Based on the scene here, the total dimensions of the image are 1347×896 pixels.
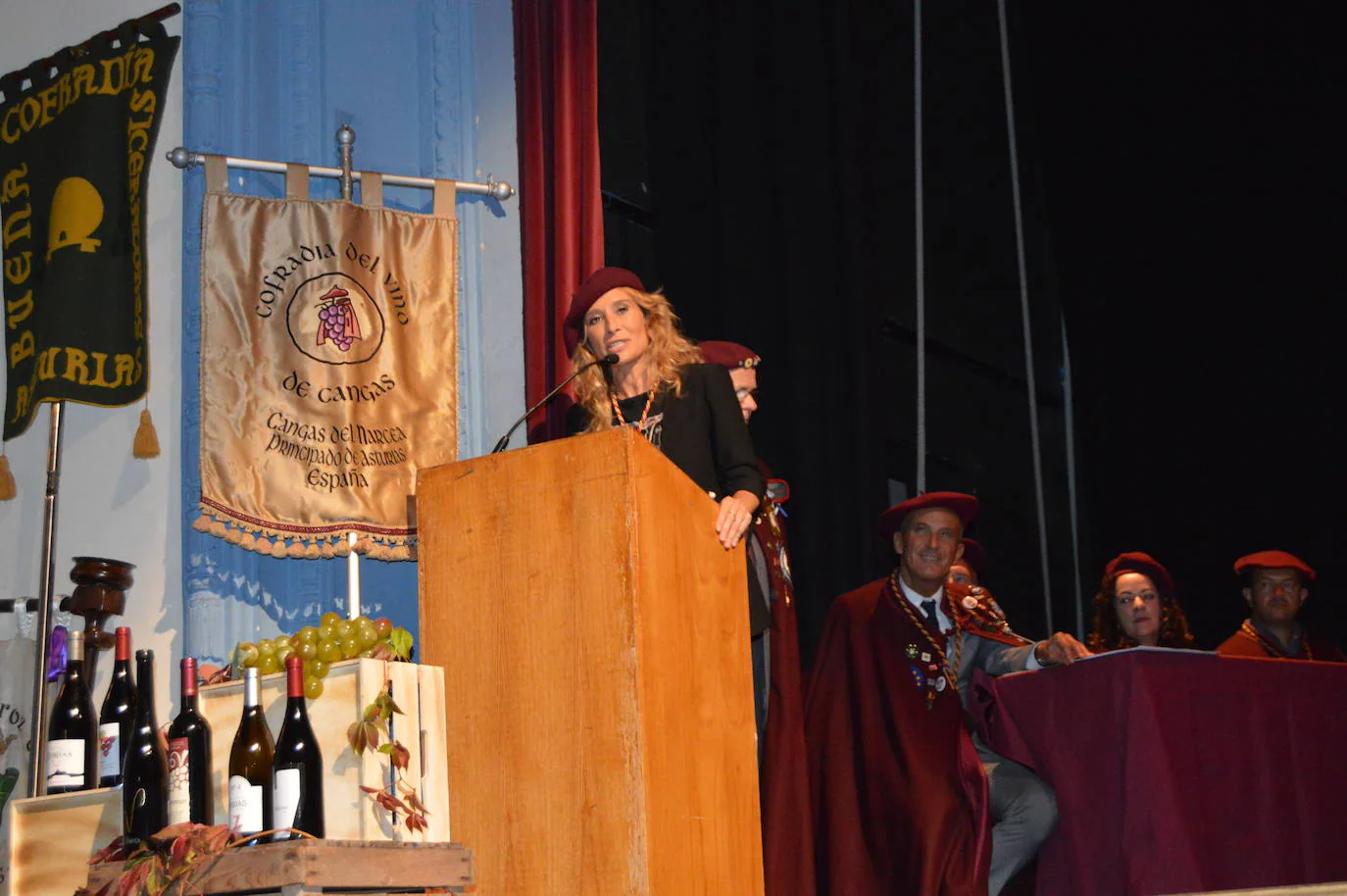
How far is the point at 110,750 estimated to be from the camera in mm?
2957

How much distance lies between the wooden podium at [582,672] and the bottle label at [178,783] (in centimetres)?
42

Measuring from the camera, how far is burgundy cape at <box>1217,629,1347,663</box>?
5180 mm

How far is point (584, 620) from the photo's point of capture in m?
2.40

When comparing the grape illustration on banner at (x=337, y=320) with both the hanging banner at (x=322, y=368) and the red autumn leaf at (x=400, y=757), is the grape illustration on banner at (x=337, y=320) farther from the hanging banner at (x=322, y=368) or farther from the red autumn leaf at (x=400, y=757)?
the red autumn leaf at (x=400, y=757)

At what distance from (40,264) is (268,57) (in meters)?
0.81

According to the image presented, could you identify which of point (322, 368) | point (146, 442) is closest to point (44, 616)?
point (146, 442)

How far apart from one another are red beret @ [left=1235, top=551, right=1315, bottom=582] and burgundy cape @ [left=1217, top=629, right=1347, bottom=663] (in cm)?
23

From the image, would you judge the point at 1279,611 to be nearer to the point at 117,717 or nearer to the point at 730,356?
the point at 730,356

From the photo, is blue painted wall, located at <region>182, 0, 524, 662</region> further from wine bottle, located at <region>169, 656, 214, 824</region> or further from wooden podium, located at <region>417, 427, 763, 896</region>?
wooden podium, located at <region>417, 427, 763, 896</region>

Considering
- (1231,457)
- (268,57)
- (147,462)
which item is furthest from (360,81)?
(1231,457)

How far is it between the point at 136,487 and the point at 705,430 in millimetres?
1613

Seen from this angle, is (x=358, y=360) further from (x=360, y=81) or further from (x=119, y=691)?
(x=119, y=691)

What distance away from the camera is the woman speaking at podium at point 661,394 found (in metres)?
3.06

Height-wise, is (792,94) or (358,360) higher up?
(792,94)
